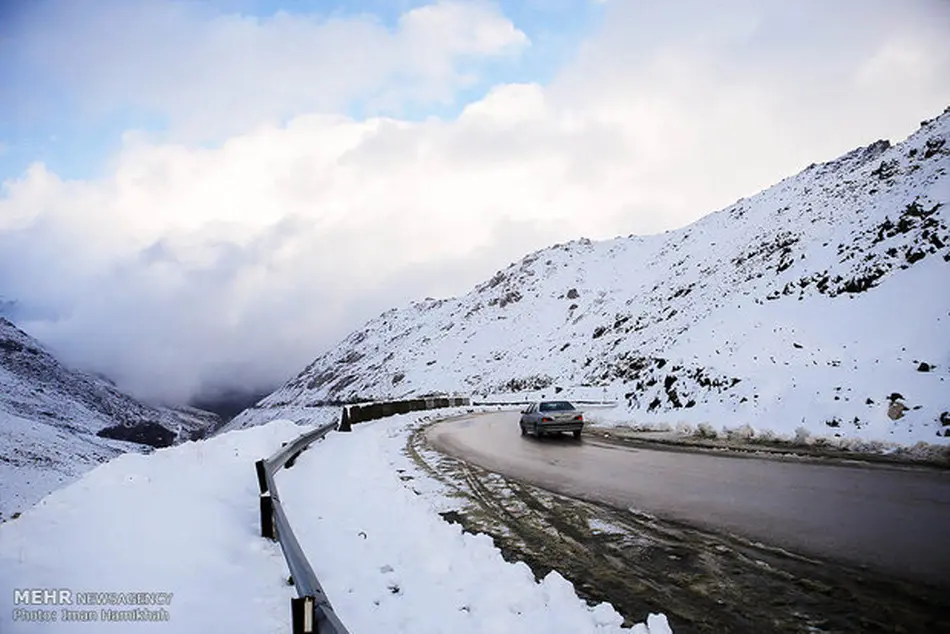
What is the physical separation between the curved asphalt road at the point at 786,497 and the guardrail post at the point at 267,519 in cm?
467

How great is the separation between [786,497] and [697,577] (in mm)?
3942

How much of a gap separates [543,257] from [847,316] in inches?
5921

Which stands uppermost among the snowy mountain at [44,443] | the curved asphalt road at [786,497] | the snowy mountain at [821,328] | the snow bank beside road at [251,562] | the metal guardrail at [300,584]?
the snowy mountain at [821,328]

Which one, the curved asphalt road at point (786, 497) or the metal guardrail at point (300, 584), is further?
the curved asphalt road at point (786, 497)

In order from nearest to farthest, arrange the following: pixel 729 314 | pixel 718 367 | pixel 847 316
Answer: pixel 847 316 < pixel 718 367 < pixel 729 314

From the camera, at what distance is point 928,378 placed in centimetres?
1343

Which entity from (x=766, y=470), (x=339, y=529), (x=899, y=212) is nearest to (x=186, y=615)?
(x=339, y=529)

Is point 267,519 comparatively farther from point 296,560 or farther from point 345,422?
point 345,422

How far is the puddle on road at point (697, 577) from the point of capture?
4.03 m

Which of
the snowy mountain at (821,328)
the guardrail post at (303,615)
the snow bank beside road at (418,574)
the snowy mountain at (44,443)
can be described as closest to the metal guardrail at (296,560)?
the guardrail post at (303,615)

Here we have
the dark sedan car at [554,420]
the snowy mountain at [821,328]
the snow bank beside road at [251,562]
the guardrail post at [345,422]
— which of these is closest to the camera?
the snow bank beside road at [251,562]

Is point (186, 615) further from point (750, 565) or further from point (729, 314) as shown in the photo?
point (729, 314)

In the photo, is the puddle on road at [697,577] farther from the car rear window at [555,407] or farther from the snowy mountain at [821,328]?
the car rear window at [555,407]

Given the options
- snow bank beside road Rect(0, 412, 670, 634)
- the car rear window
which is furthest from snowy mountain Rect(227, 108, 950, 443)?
snow bank beside road Rect(0, 412, 670, 634)
